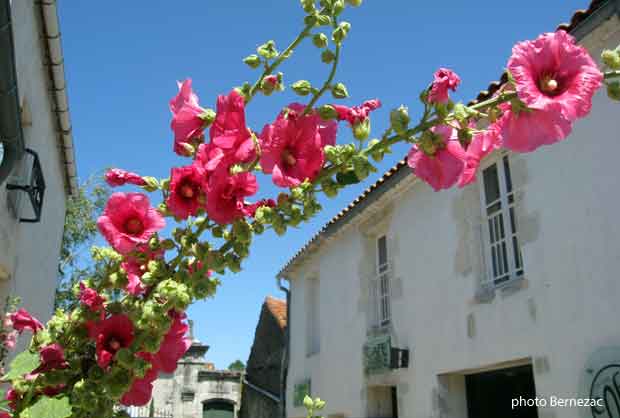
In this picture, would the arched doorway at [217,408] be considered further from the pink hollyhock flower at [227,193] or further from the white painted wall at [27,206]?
the pink hollyhock flower at [227,193]

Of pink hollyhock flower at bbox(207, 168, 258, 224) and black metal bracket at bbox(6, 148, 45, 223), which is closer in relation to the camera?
pink hollyhock flower at bbox(207, 168, 258, 224)

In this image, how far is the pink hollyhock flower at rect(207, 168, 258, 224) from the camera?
829 mm

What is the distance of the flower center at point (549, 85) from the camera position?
811 millimetres

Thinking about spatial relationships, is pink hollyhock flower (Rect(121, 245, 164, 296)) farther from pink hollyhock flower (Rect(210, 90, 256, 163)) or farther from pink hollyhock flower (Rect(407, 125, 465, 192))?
pink hollyhock flower (Rect(407, 125, 465, 192))

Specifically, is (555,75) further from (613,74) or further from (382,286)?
(382,286)

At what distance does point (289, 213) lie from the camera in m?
0.89

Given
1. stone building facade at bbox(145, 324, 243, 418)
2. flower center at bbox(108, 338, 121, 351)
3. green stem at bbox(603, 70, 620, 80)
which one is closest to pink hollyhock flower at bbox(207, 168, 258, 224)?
flower center at bbox(108, 338, 121, 351)

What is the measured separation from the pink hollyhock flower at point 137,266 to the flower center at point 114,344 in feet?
0.27

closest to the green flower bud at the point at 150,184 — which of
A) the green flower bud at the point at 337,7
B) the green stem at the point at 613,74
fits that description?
the green flower bud at the point at 337,7

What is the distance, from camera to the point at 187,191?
875mm

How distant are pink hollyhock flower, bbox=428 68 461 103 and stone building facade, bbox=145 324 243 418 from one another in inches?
697

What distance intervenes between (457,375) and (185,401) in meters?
13.4

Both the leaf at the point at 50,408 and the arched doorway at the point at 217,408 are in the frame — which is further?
the arched doorway at the point at 217,408

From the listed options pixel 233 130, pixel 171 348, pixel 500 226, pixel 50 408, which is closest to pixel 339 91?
pixel 233 130
